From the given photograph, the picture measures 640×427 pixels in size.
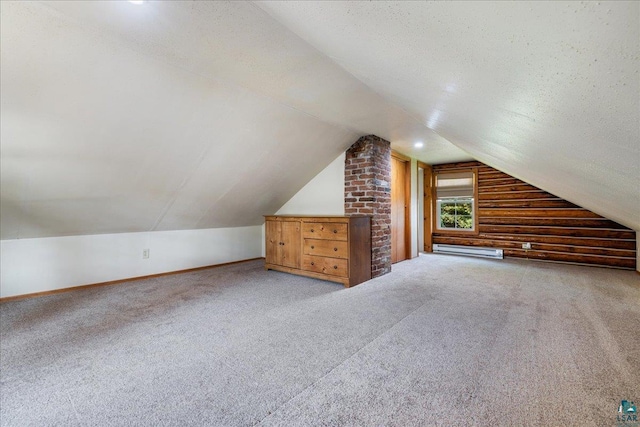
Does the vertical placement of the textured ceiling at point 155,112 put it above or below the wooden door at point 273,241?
above

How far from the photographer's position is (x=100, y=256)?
3.45 meters

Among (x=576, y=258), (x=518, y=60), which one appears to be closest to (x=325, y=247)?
(x=518, y=60)

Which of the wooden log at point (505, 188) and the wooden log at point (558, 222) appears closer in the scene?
the wooden log at point (558, 222)

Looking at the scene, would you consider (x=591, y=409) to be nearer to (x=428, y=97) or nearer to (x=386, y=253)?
(x=428, y=97)

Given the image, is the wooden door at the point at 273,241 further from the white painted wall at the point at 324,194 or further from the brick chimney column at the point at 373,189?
the brick chimney column at the point at 373,189

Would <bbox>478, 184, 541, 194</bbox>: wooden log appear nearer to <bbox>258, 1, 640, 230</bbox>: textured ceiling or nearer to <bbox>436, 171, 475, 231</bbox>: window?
<bbox>436, 171, 475, 231</bbox>: window

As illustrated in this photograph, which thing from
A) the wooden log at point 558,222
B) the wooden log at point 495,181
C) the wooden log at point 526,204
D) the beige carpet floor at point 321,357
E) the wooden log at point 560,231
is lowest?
the beige carpet floor at point 321,357

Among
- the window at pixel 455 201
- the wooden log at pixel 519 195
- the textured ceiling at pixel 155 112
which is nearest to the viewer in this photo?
the textured ceiling at pixel 155 112

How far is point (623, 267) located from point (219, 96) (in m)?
6.42

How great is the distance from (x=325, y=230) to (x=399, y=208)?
2.08 meters

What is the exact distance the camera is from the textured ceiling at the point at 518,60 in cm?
53

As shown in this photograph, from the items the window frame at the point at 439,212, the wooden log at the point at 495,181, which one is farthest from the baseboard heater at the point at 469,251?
the wooden log at the point at 495,181

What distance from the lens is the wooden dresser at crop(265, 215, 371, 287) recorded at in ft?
11.1

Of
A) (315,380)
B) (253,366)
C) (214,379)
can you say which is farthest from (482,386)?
(214,379)
